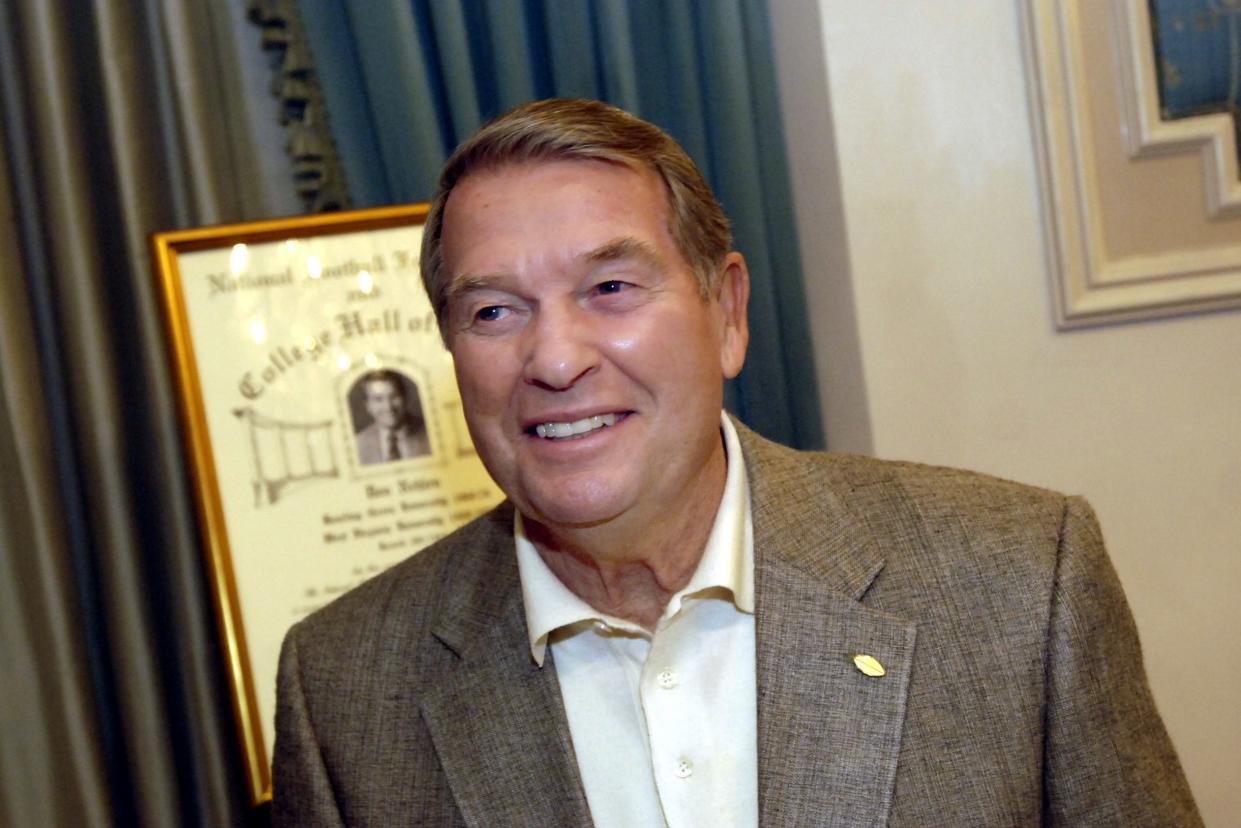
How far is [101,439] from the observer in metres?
2.01

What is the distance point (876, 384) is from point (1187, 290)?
499mm

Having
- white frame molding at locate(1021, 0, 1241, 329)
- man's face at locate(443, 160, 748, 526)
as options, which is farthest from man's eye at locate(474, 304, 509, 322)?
white frame molding at locate(1021, 0, 1241, 329)

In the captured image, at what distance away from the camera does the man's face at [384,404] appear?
2.03 metres

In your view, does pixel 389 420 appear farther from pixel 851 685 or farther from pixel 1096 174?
pixel 1096 174

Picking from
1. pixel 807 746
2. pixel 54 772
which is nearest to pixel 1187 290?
pixel 807 746

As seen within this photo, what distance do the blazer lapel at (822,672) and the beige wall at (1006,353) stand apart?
0.62 m

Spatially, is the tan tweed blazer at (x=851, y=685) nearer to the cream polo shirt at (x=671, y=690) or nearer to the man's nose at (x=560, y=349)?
the cream polo shirt at (x=671, y=690)

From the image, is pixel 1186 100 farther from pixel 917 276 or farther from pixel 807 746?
pixel 807 746

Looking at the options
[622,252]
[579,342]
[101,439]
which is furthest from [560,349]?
[101,439]

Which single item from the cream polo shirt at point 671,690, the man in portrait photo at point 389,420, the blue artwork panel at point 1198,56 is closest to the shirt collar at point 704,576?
the cream polo shirt at point 671,690

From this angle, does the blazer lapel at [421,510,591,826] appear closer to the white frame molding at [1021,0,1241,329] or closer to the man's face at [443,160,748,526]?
the man's face at [443,160,748,526]

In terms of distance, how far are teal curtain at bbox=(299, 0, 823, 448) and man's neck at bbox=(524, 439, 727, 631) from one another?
0.80m

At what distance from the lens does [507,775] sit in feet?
4.90

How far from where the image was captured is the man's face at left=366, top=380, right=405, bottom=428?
2.03 metres
